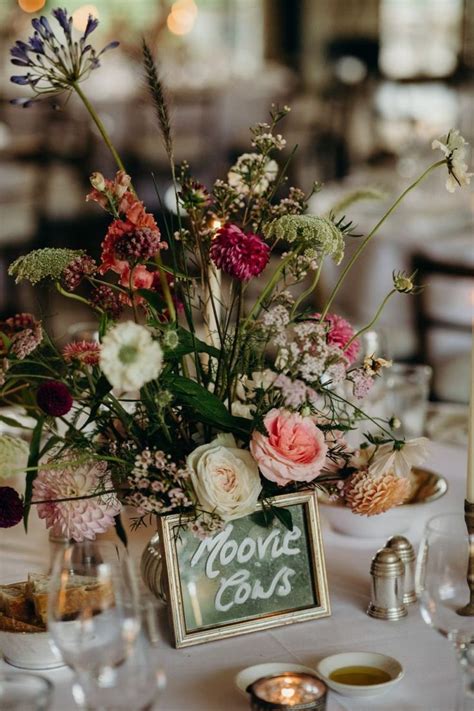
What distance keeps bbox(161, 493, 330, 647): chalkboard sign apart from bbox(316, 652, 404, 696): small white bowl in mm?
120

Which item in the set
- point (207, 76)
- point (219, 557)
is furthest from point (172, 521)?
point (207, 76)

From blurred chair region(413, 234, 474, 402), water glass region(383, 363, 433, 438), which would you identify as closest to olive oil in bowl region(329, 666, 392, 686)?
water glass region(383, 363, 433, 438)

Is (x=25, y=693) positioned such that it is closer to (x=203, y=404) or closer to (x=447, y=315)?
(x=203, y=404)

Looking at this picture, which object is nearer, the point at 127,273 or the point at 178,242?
Result: the point at 127,273

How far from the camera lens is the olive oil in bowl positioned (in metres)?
0.93

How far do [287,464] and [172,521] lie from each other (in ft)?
0.47

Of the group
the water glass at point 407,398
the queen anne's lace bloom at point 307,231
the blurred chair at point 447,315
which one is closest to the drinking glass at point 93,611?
the queen anne's lace bloom at point 307,231

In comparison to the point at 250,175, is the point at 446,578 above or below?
below

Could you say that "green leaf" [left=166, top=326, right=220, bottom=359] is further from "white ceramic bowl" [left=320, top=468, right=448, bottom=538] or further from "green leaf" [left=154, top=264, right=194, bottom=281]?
"white ceramic bowl" [left=320, top=468, right=448, bottom=538]

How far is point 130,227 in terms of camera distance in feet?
3.16

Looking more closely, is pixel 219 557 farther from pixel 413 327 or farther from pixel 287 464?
pixel 413 327

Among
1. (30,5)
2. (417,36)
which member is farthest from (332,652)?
(417,36)

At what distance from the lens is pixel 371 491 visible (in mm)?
1059

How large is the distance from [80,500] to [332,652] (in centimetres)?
30
